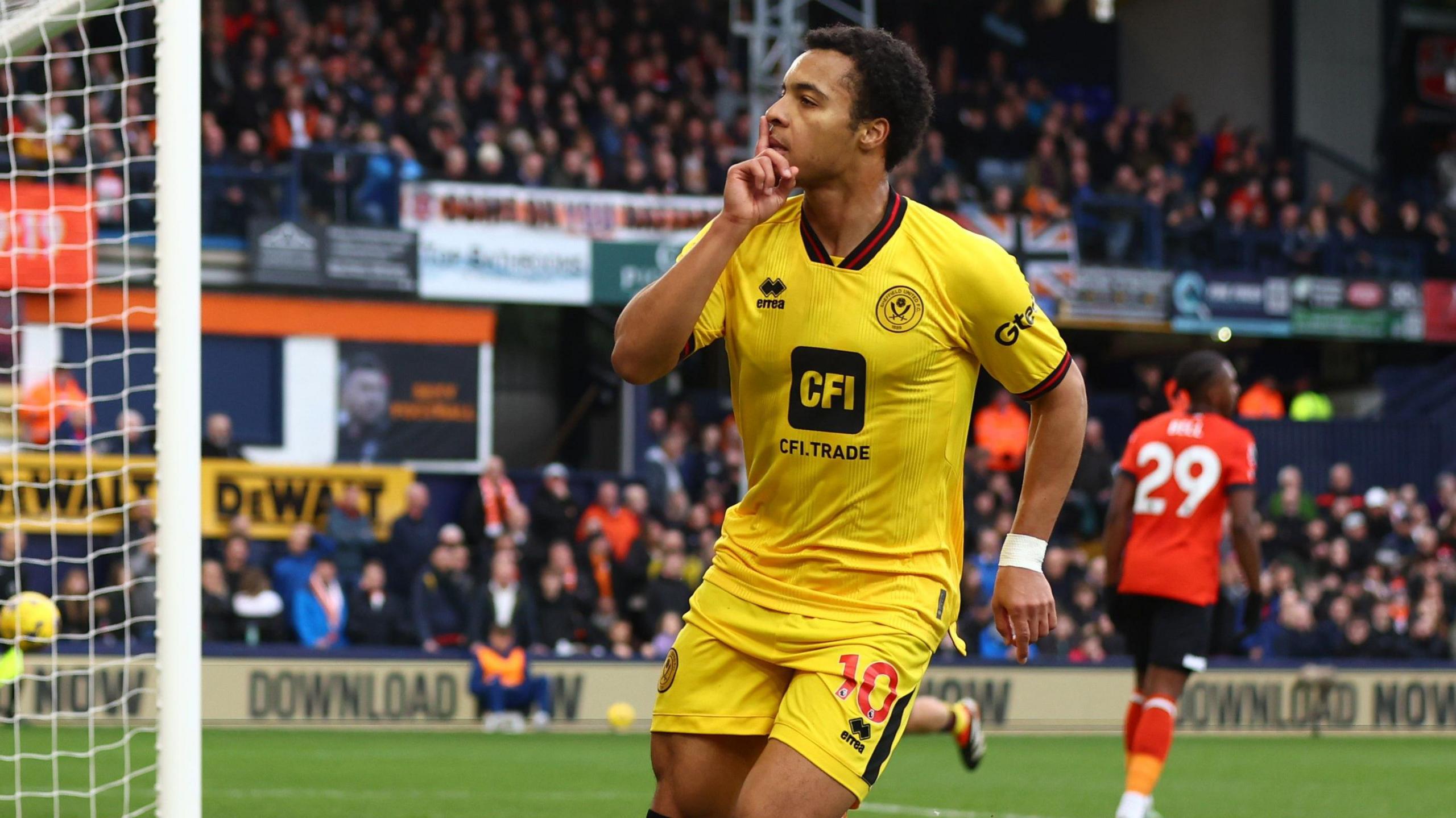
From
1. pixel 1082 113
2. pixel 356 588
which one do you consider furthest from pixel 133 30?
pixel 1082 113

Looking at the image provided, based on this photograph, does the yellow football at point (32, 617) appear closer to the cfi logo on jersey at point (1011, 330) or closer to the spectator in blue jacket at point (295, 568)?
the spectator in blue jacket at point (295, 568)

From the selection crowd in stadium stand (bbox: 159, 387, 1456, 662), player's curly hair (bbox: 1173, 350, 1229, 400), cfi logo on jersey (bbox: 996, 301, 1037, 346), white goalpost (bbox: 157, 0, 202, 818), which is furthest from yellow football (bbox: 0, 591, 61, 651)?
cfi logo on jersey (bbox: 996, 301, 1037, 346)

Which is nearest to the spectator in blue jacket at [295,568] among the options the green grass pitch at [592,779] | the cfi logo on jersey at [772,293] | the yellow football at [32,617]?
the green grass pitch at [592,779]

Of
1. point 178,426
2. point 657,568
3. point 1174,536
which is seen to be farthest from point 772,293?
point 657,568

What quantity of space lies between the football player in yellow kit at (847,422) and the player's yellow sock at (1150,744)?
3.74 m

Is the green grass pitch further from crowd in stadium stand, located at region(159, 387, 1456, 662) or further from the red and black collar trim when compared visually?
the red and black collar trim

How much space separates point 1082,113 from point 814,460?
81.4ft

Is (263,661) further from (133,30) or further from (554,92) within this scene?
(554,92)

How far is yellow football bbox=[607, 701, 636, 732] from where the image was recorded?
49.3ft

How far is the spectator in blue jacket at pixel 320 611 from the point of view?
1534cm

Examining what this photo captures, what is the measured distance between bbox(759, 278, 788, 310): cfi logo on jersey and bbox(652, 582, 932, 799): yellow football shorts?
694mm

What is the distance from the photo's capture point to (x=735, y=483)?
20016mm

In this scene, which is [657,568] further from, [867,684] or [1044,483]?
[867,684]

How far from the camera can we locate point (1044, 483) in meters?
4.49
